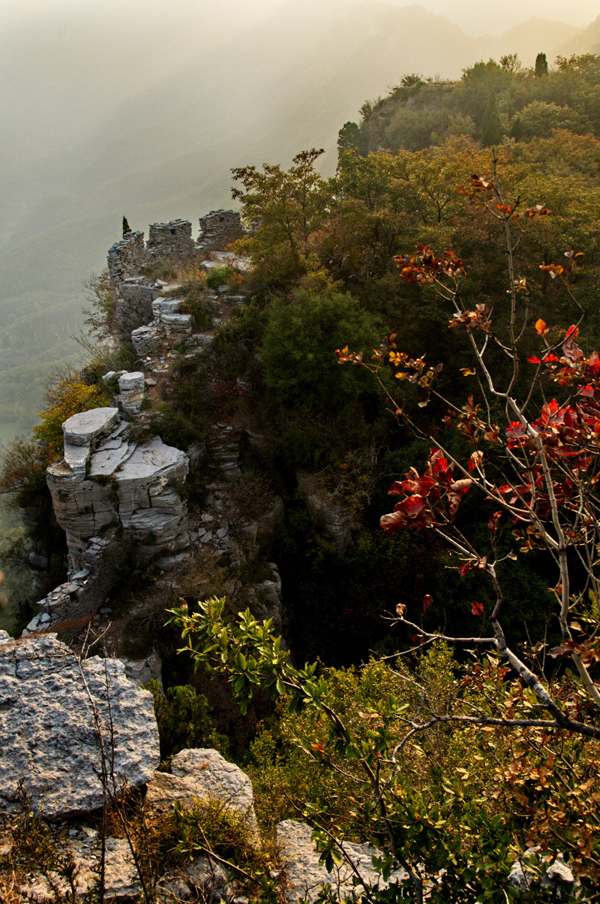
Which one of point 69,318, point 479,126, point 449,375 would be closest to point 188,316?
point 449,375

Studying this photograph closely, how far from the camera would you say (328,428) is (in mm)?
13484

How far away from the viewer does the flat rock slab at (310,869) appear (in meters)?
4.24

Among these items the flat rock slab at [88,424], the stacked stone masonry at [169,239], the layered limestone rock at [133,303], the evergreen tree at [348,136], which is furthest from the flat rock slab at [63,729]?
the evergreen tree at [348,136]

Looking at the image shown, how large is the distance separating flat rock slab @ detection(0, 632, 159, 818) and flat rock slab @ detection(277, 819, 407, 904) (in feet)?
5.74

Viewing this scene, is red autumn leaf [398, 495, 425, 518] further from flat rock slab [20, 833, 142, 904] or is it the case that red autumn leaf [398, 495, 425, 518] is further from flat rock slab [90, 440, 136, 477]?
flat rock slab [90, 440, 136, 477]

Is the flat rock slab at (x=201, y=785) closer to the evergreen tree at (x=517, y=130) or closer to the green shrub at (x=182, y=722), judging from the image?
the green shrub at (x=182, y=722)

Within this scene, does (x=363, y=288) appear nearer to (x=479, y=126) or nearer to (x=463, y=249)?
(x=463, y=249)

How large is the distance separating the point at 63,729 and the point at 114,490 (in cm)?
704

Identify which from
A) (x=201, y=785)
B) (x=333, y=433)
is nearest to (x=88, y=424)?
(x=333, y=433)

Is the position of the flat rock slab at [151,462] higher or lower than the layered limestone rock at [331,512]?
higher

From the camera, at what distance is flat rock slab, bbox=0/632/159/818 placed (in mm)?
4691

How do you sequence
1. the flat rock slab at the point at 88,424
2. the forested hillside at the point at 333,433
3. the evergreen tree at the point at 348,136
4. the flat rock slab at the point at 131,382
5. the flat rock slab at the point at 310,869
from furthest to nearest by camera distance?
1. the evergreen tree at the point at 348,136
2. the flat rock slab at the point at 131,382
3. the flat rock slab at the point at 88,424
4. the forested hillside at the point at 333,433
5. the flat rock slab at the point at 310,869

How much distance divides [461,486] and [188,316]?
1405 centimetres

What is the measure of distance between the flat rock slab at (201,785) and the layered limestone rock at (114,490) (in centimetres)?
667
